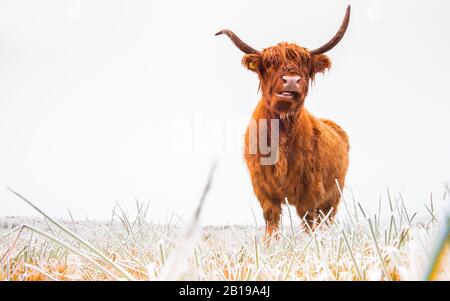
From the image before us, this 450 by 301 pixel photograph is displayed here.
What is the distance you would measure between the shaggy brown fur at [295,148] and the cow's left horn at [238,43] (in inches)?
2.5

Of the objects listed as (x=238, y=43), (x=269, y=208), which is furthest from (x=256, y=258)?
(x=269, y=208)

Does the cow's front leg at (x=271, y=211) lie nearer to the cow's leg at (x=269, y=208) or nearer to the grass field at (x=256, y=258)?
the cow's leg at (x=269, y=208)

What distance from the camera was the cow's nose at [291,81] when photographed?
6.49 ft

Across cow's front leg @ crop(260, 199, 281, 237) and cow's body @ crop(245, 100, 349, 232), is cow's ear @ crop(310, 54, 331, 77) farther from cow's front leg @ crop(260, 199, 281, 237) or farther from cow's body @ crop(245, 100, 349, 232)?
cow's front leg @ crop(260, 199, 281, 237)

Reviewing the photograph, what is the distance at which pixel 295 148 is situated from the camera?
2104 millimetres

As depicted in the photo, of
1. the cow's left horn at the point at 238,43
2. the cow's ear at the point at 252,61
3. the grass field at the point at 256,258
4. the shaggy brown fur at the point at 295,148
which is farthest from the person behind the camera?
the shaggy brown fur at the point at 295,148

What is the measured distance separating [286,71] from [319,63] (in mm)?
158

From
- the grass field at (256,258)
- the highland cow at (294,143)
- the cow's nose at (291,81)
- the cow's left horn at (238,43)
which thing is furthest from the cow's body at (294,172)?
the grass field at (256,258)

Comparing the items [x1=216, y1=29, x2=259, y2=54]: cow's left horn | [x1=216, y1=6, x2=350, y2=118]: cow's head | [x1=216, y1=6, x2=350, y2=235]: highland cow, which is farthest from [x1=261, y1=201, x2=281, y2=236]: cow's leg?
[x1=216, y1=29, x2=259, y2=54]: cow's left horn

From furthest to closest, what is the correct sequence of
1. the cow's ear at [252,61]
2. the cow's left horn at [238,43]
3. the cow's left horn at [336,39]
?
the cow's ear at [252,61], the cow's left horn at [238,43], the cow's left horn at [336,39]

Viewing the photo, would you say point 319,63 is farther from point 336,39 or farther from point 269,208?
point 269,208
